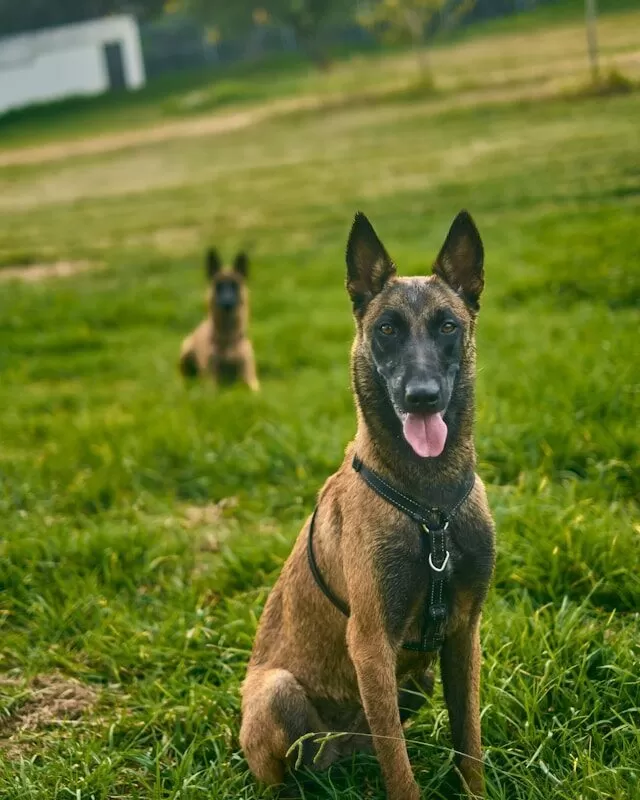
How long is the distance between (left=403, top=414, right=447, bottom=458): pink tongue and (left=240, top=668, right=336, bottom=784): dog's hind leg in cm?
87

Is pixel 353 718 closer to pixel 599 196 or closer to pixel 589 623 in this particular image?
pixel 589 623

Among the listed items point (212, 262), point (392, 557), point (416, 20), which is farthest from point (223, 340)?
point (416, 20)

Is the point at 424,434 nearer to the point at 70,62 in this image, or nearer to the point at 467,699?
the point at 467,699

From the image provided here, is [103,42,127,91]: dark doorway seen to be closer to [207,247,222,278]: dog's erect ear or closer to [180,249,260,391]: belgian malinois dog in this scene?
[207,247,222,278]: dog's erect ear

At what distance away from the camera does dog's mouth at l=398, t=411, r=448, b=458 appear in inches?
104

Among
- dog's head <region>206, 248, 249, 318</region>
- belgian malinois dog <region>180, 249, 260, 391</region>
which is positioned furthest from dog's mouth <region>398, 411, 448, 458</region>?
dog's head <region>206, 248, 249, 318</region>

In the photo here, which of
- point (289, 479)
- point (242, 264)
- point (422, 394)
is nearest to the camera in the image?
point (422, 394)

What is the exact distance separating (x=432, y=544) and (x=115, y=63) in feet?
107

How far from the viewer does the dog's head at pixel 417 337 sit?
264 centimetres

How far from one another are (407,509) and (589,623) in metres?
1.13

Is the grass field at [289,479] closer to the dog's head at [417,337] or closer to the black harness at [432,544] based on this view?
the black harness at [432,544]

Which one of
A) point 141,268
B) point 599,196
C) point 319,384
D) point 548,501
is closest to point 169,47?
point 141,268

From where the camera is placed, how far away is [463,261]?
2.94 meters

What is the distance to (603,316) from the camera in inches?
272
